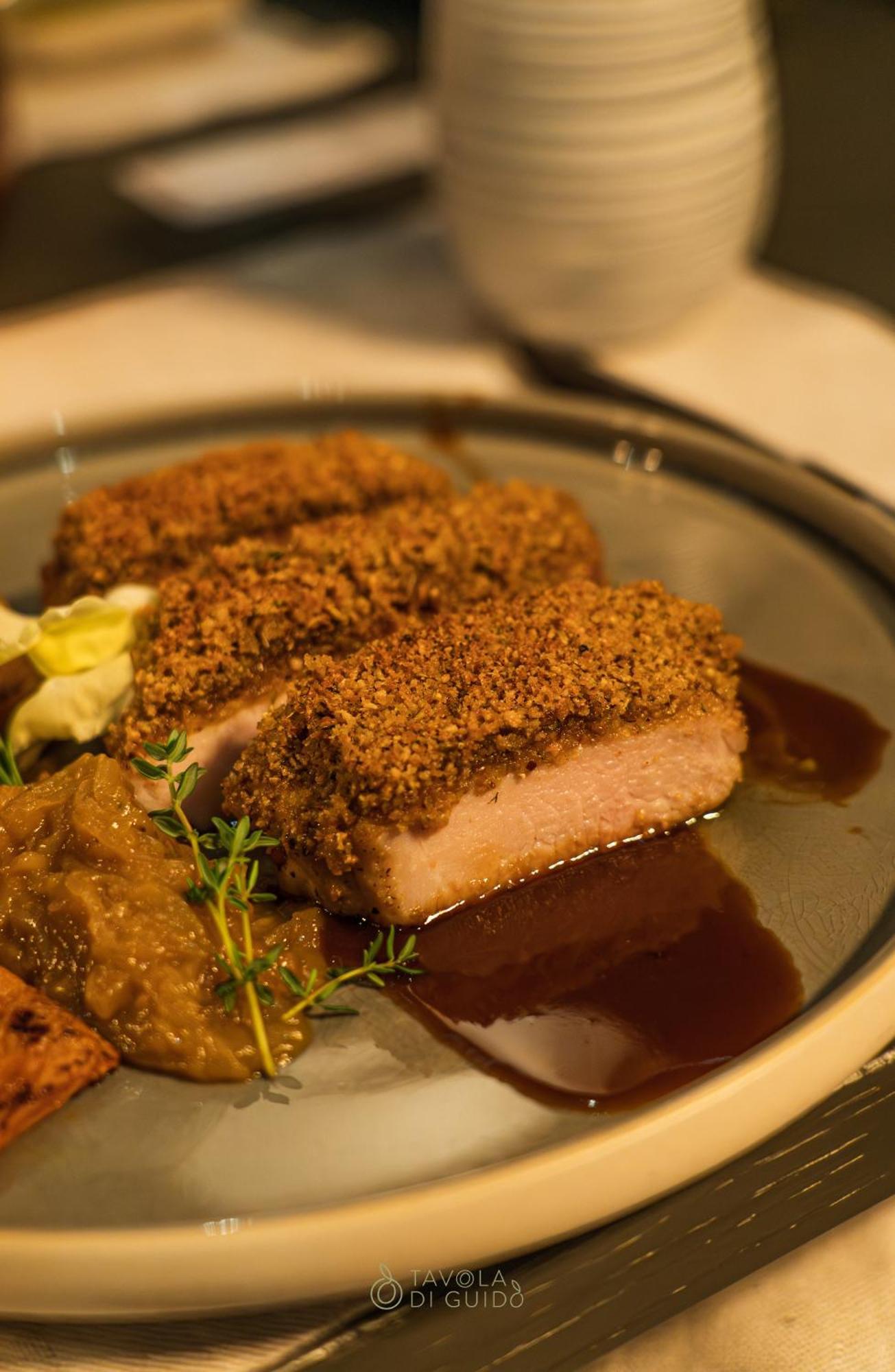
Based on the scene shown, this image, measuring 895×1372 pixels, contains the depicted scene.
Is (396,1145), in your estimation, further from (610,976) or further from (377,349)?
(377,349)

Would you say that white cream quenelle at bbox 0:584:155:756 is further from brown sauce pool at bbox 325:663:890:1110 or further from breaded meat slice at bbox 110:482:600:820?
brown sauce pool at bbox 325:663:890:1110

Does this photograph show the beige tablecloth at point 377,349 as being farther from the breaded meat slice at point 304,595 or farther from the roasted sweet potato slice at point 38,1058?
the roasted sweet potato slice at point 38,1058

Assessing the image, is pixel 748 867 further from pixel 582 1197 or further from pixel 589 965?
pixel 582 1197

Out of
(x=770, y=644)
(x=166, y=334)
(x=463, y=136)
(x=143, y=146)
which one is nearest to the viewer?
(x=770, y=644)

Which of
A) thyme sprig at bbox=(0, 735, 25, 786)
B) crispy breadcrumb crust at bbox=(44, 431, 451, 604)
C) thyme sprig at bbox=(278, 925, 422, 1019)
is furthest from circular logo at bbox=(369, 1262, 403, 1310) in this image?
crispy breadcrumb crust at bbox=(44, 431, 451, 604)

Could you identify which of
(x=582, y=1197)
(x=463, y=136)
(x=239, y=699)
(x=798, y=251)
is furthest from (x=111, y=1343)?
(x=798, y=251)
